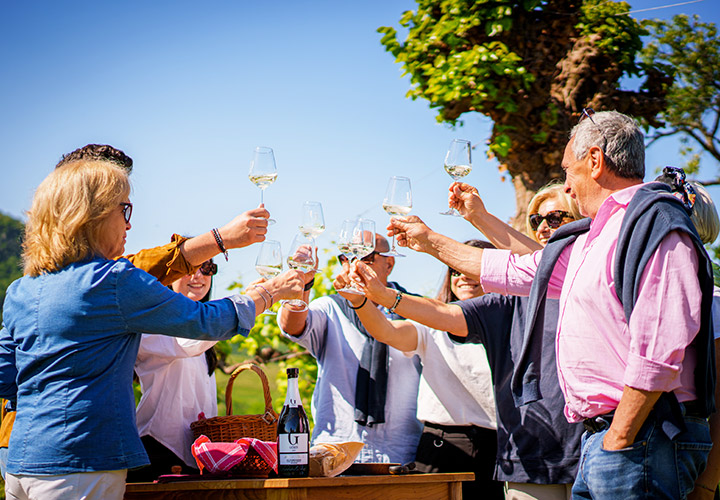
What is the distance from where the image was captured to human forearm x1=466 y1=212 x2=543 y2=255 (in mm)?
3682

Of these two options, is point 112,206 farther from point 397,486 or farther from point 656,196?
point 656,196

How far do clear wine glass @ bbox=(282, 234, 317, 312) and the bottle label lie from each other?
61 centimetres

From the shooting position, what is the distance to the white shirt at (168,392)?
3.46m

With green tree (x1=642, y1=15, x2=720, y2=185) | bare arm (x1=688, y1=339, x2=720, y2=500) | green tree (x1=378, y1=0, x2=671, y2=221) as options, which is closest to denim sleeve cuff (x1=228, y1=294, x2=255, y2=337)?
bare arm (x1=688, y1=339, x2=720, y2=500)

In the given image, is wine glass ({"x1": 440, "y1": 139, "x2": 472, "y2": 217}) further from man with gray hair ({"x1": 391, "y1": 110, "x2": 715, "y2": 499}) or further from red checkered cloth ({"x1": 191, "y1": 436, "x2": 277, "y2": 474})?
red checkered cloth ({"x1": 191, "y1": 436, "x2": 277, "y2": 474})

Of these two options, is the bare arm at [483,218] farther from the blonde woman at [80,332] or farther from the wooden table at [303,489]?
the blonde woman at [80,332]

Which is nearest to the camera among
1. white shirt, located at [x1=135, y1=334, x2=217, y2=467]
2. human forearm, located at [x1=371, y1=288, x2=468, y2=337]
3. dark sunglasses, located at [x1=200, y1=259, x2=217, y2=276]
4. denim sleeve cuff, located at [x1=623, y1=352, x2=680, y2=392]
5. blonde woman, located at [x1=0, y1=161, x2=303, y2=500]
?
denim sleeve cuff, located at [x1=623, y1=352, x2=680, y2=392]

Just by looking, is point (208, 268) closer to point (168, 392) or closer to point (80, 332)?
point (168, 392)

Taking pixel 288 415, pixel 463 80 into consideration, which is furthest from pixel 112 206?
pixel 463 80

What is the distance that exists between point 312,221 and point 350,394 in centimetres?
169

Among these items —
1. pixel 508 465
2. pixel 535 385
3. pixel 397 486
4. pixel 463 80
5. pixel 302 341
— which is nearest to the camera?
pixel 397 486

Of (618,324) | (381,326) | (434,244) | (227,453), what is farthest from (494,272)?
(227,453)

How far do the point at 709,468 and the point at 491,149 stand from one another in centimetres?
401

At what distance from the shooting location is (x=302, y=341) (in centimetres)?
447
